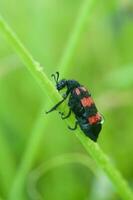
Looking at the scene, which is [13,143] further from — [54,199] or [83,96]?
[83,96]

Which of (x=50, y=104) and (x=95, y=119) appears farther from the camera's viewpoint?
(x=50, y=104)

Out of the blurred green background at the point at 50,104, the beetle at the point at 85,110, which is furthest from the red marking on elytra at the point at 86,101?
the blurred green background at the point at 50,104

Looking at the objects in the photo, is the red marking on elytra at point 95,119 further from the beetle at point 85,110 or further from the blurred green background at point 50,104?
the blurred green background at point 50,104

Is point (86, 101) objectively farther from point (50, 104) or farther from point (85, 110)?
point (50, 104)

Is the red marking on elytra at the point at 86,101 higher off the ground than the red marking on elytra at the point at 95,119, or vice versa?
the red marking on elytra at the point at 86,101

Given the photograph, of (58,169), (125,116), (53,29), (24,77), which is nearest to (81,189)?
(58,169)

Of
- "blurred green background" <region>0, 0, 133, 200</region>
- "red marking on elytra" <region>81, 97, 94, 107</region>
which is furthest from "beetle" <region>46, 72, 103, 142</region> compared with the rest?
"blurred green background" <region>0, 0, 133, 200</region>

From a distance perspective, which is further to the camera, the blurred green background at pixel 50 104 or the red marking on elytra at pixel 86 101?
the blurred green background at pixel 50 104

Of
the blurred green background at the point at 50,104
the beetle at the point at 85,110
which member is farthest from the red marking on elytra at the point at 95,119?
the blurred green background at the point at 50,104

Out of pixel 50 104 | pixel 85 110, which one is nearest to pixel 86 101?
pixel 85 110
